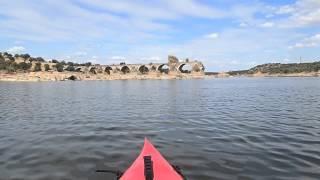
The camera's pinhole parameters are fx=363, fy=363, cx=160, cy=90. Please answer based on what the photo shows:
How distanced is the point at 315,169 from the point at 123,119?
57.1ft

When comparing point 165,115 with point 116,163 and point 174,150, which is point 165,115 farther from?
point 116,163

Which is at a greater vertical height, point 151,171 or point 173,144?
point 151,171

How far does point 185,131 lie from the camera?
22391 mm

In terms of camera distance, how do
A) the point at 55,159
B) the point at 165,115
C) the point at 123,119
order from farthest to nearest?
1. the point at 165,115
2. the point at 123,119
3. the point at 55,159

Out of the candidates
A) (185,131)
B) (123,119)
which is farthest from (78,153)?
(123,119)

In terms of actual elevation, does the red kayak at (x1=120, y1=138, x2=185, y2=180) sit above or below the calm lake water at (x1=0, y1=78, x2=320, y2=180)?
above

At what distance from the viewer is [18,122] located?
27203 millimetres

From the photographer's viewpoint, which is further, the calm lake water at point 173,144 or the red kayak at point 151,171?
the calm lake water at point 173,144

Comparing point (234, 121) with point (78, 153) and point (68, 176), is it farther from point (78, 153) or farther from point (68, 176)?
point (68, 176)

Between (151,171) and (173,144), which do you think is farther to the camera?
(173,144)

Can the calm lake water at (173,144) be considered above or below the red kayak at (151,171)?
below

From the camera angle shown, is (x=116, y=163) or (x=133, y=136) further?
(x=133, y=136)

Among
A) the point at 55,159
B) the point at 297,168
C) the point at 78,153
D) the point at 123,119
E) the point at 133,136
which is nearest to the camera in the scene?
the point at 297,168

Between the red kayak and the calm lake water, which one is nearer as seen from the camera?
the red kayak
